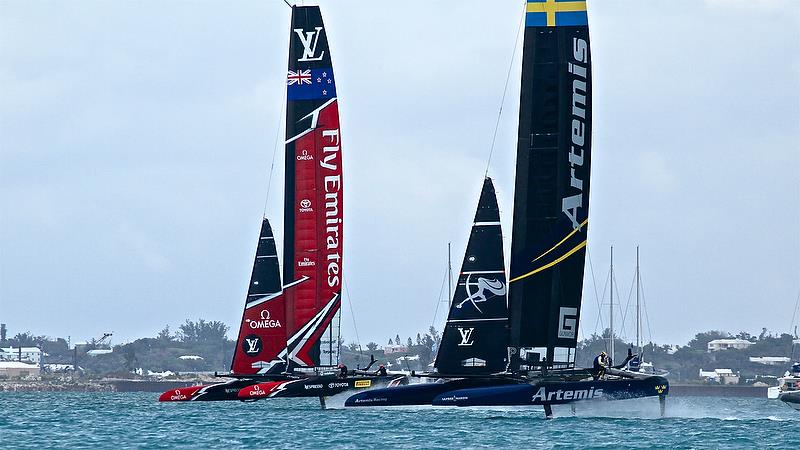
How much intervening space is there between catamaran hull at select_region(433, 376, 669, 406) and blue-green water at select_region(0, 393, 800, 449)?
1.48 ft

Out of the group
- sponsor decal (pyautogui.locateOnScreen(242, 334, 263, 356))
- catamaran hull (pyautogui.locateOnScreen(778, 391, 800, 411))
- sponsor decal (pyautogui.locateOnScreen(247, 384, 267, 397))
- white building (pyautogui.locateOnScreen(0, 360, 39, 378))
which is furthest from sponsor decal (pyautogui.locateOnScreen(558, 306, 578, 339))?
white building (pyautogui.locateOnScreen(0, 360, 39, 378))

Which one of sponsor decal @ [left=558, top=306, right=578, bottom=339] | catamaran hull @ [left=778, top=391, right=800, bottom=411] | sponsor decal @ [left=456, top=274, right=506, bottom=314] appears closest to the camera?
sponsor decal @ [left=558, top=306, right=578, bottom=339]

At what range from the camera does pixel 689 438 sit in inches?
1244

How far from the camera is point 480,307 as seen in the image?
3822cm

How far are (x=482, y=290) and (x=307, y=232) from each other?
9010 mm

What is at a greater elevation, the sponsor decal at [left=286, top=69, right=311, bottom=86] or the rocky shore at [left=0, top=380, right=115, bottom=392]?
the sponsor decal at [left=286, top=69, right=311, bottom=86]

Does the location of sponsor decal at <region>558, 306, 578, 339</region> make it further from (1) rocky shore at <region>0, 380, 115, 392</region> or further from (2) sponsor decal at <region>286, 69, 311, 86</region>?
(1) rocky shore at <region>0, 380, 115, 392</region>

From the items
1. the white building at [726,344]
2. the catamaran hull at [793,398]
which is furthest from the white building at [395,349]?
the catamaran hull at [793,398]

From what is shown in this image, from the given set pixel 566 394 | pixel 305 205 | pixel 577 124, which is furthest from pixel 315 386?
pixel 577 124

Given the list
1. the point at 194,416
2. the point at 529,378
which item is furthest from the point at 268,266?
the point at 529,378

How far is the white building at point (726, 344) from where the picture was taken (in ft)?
591

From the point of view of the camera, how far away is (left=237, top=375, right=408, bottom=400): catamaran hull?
42506mm

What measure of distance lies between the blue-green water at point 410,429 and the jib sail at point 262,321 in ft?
8.06

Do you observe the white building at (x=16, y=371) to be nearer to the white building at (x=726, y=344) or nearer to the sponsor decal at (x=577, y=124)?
the white building at (x=726, y=344)
